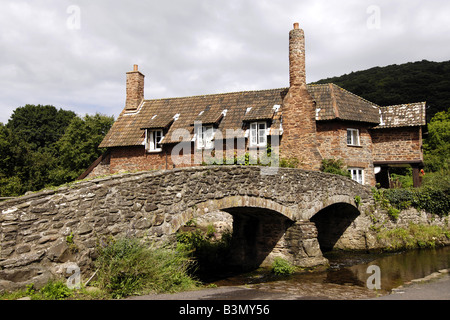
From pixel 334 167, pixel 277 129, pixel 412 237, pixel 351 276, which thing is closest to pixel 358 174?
pixel 334 167

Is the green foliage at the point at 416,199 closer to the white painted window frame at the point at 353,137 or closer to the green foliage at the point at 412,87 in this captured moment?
the white painted window frame at the point at 353,137

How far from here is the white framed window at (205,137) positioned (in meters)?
20.7

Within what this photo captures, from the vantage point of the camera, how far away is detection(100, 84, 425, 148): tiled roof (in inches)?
829

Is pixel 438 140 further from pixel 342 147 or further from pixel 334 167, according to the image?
pixel 334 167

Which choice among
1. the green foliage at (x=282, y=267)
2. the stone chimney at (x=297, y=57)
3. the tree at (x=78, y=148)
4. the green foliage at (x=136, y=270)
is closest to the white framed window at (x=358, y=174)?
the stone chimney at (x=297, y=57)

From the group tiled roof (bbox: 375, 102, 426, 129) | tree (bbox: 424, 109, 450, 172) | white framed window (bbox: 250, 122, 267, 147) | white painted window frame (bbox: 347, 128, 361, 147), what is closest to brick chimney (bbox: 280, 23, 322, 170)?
white framed window (bbox: 250, 122, 267, 147)

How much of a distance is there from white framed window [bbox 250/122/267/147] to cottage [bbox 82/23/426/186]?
0.06 meters

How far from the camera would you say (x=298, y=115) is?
63.8 ft

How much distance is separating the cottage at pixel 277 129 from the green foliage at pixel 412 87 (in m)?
25.7

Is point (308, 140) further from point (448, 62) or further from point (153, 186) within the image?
point (448, 62)


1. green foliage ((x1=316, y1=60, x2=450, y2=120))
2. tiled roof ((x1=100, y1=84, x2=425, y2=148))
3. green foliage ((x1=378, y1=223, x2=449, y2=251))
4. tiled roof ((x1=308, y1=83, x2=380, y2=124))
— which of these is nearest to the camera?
green foliage ((x1=378, y1=223, x2=449, y2=251))

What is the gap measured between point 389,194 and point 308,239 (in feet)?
26.3

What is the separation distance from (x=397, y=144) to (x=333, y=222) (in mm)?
8226

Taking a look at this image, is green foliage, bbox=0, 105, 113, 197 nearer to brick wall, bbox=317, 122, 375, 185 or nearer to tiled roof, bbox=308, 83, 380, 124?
brick wall, bbox=317, 122, 375, 185
